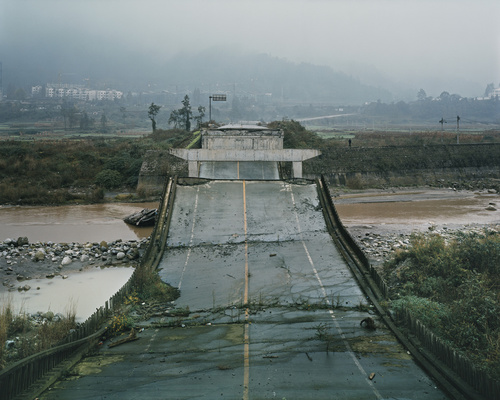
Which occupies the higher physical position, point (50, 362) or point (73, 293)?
point (50, 362)

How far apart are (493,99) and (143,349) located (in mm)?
195085

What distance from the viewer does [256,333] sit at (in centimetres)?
896

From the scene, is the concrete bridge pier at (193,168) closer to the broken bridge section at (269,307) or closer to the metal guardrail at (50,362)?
the broken bridge section at (269,307)

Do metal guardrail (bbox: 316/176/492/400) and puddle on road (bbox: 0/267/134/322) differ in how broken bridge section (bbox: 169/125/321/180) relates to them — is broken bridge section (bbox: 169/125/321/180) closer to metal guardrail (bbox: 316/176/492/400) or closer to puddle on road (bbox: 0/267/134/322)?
puddle on road (bbox: 0/267/134/322)

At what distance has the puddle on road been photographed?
12.8 m

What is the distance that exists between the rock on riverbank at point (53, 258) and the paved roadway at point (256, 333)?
411cm

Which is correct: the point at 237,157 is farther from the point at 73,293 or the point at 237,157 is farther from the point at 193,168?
the point at 73,293

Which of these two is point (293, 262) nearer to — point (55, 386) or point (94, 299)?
point (94, 299)

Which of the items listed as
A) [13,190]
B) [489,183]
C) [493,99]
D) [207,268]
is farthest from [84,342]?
[493,99]

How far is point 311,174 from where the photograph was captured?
Result: 39.1 metres

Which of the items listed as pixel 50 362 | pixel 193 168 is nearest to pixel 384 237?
pixel 193 168

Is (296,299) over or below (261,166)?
below

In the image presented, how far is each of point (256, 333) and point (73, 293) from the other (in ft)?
25.4

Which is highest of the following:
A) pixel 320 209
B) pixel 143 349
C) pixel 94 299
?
pixel 320 209
